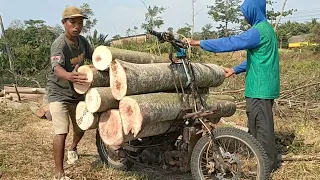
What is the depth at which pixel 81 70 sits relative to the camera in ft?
13.2

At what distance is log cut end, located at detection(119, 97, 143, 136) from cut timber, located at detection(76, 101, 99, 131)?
1.44 ft

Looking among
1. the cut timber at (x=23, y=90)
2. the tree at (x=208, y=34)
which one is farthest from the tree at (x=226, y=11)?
the cut timber at (x=23, y=90)

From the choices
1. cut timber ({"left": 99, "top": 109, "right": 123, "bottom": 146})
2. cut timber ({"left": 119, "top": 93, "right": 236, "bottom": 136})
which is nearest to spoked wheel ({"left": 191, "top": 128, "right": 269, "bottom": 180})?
cut timber ({"left": 119, "top": 93, "right": 236, "bottom": 136})

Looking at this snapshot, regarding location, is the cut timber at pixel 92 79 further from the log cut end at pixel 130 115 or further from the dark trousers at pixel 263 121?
the dark trousers at pixel 263 121

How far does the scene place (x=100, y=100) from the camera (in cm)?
377

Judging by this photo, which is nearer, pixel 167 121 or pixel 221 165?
pixel 221 165

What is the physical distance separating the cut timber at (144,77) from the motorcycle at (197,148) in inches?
6.6

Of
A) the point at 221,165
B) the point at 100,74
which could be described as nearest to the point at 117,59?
the point at 100,74

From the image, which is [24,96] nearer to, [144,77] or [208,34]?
[144,77]

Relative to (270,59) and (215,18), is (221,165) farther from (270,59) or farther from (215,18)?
(215,18)

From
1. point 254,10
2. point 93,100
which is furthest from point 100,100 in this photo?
point 254,10

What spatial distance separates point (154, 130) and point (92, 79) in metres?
0.84

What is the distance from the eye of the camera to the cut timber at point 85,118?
4031mm

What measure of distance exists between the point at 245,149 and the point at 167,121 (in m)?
0.88
